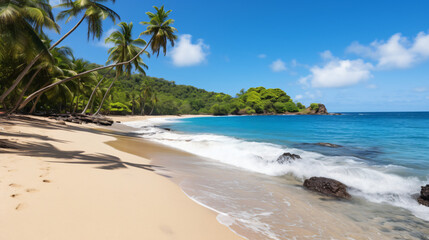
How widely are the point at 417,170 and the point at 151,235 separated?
10.3 metres

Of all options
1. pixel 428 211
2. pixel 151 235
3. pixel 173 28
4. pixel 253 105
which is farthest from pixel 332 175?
pixel 253 105

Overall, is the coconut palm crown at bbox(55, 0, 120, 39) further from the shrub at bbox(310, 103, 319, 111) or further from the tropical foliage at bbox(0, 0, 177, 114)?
the shrub at bbox(310, 103, 319, 111)

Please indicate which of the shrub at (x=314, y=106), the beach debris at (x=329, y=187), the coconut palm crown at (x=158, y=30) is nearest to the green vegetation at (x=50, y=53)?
the coconut palm crown at (x=158, y=30)

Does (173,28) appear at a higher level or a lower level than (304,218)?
higher

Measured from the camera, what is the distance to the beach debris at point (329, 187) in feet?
16.9

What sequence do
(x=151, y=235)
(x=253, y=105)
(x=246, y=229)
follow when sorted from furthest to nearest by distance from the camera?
(x=253, y=105) → (x=246, y=229) → (x=151, y=235)

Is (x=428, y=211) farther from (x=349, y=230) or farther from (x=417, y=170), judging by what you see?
(x=417, y=170)

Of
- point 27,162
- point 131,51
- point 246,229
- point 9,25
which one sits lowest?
point 246,229

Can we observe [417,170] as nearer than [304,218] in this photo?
No

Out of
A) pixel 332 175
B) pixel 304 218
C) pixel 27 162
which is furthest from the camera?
pixel 332 175

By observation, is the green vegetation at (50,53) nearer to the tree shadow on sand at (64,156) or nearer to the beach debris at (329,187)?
the tree shadow on sand at (64,156)

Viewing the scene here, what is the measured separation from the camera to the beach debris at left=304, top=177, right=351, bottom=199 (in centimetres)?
515

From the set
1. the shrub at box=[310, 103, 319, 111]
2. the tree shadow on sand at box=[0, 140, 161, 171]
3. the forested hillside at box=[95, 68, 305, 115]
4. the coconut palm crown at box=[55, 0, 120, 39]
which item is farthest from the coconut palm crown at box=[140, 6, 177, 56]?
the shrub at box=[310, 103, 319, 111]

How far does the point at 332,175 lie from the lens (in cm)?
701
